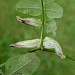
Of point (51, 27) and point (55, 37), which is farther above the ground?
point (51, 27)

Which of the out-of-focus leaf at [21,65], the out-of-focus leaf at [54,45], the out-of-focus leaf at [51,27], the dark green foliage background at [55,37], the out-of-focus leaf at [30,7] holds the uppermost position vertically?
the out-of-focus leaf at [30,7]

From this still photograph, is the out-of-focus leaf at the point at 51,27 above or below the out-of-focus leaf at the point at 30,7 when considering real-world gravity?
below

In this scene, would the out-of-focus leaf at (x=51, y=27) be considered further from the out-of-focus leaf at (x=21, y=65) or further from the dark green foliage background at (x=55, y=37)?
the dark green foliage background at (x=55, y=37)

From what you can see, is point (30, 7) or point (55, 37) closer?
point (30, 7)

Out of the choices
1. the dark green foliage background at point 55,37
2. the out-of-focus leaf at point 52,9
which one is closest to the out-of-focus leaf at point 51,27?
the out-of-focus leaf at point 52,9

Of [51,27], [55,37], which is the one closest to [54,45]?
[51,27]

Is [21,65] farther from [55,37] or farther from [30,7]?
[55,37]

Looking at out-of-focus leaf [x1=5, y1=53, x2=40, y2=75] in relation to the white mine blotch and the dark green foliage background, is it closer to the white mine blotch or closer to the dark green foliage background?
the white mine blotch
